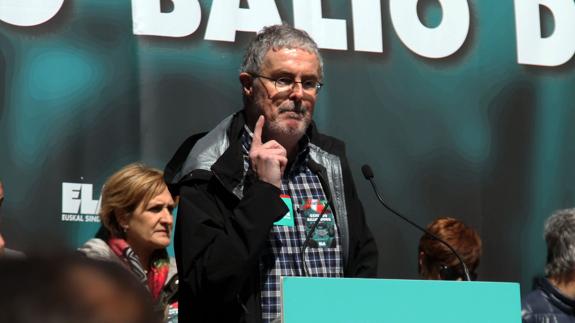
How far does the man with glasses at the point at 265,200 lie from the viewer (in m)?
2.34

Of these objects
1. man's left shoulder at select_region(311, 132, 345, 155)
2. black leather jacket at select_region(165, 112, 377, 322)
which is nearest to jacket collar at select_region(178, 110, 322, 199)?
black leather jacket at select_region(165, 112, 377, 322)

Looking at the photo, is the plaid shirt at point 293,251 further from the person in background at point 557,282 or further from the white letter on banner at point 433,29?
the white letter on banner at point 433,29

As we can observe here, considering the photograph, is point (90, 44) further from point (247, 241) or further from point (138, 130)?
point (247, 241)

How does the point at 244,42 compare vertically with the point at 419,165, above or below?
above

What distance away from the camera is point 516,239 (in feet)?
14.1

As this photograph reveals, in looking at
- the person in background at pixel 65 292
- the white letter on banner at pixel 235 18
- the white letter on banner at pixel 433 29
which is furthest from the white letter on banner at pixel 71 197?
the person in background at pixel 65 292

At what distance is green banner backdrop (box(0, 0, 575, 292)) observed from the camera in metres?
3.55

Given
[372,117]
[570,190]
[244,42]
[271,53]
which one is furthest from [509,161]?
[271,53]

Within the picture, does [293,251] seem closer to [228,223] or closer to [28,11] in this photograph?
[228,223]

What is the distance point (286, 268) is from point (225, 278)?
250mm

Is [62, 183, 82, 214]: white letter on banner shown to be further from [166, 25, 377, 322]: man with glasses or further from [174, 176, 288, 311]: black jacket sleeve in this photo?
[174, 176, 288, 311]: black jacket sleeve

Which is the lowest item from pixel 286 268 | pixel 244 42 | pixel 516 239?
pixel 516 239

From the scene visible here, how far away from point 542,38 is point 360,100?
956 mm

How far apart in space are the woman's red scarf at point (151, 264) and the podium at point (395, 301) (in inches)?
65.4
